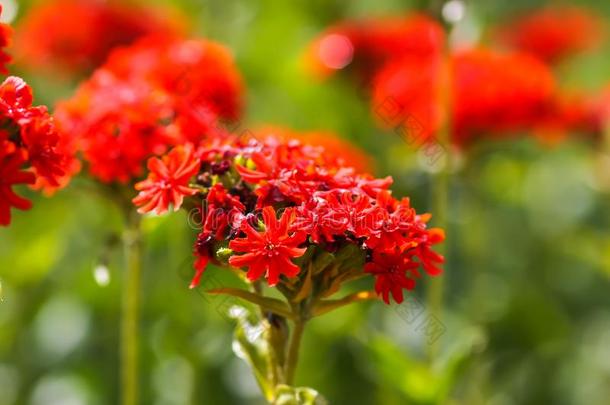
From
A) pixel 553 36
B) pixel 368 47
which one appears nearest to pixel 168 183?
pixel 368 47

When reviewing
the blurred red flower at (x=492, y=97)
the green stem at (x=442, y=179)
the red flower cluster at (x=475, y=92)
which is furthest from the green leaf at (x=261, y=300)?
the blurred red flower at (x=492, y=97)

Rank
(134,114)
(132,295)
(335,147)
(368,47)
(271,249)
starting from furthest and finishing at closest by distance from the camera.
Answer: (368,47) → (335,147) → (132,295) → (134,114) → (271,249)

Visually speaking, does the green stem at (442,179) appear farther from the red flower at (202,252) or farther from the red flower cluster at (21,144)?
the red flower cluster at (21,144)

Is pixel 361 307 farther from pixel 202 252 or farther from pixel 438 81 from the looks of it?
pixel 202 252

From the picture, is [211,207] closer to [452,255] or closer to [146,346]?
[146,346]

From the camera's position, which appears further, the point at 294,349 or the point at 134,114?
the point at 134,114

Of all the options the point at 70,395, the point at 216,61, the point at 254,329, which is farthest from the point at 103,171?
the point at 70,395
